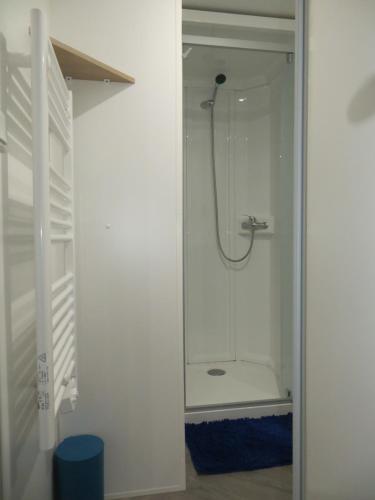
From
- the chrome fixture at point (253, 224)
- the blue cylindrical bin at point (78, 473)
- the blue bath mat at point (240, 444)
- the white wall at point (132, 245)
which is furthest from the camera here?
the chrome fixture at point (253, 224)

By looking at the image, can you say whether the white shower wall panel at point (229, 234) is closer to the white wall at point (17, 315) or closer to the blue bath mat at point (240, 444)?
the blue bath mat at point (240, 444)

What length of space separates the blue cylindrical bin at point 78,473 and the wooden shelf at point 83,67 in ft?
5.33

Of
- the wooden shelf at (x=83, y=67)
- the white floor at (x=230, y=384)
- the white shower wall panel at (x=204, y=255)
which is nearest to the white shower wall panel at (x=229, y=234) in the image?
the white shower wall panel at (x=204, y=255)

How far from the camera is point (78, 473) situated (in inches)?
56.0

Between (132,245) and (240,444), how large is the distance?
51.4 inches

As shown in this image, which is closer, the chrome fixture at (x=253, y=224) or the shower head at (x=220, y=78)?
the shower head at (x=220, y=78)

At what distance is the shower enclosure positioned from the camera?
2855 mm

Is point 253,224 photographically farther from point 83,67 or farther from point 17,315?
point 17,315

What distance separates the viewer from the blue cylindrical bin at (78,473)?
1.42m

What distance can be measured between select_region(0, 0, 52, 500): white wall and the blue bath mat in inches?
39.6

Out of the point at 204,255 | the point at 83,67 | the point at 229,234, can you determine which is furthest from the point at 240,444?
the point at 83,67

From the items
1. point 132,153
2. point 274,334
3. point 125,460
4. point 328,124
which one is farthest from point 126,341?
point 274,334

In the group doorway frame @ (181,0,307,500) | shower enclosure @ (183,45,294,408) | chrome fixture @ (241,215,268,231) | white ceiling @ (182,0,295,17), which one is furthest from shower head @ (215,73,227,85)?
doorway frame @ (181,0,307,500)

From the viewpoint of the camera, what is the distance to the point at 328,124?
1.18 m
